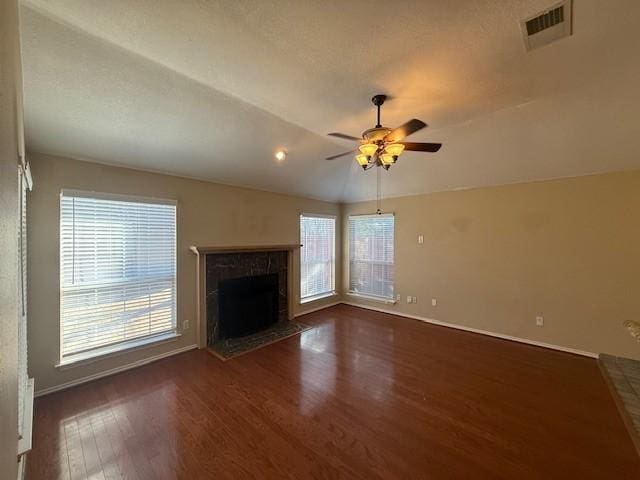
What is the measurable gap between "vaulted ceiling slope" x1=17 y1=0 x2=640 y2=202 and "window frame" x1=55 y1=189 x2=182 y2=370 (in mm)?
414

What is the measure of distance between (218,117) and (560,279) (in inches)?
191

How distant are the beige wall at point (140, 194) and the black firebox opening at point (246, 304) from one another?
17.0 inches

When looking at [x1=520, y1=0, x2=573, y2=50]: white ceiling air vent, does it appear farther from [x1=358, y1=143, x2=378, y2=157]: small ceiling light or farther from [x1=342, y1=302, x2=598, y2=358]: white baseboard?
[x1=342, y1=302, x2=598, y2=358]: white baseboard

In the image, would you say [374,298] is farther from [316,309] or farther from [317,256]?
[317,256]

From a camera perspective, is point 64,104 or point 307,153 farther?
point 307,153

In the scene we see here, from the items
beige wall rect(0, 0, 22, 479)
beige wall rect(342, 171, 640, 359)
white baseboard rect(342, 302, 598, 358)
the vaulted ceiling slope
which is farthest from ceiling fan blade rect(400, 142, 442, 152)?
white baseboard rect(342, 302, 598, 358)

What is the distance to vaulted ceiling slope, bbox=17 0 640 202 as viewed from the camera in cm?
161

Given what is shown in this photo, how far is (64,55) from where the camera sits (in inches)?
74.0

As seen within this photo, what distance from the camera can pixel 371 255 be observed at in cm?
573

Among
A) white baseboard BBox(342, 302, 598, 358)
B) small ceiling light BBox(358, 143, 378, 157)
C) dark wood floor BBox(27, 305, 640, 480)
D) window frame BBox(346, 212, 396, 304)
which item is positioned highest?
small ceiling light BBox(358, 143, 378, 157)

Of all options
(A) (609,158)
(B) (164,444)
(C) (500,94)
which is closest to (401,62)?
(C) (500,94)

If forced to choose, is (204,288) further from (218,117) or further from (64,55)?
(64,55)

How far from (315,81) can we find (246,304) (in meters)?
3.32

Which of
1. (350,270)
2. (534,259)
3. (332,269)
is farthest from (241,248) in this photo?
(534,259)
